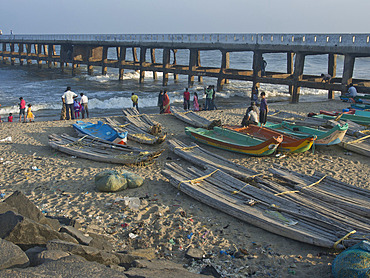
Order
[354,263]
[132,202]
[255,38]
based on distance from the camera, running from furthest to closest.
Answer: [255,38]
[132,202]
[354,263]

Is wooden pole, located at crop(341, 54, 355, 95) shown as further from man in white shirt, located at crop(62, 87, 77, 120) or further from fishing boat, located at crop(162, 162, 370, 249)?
man in white shirt, located at crop(62, 87, 77, 120)

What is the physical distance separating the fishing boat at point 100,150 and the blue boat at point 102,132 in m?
0.44

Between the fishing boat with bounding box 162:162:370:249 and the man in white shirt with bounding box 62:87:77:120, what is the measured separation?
31.0 feet

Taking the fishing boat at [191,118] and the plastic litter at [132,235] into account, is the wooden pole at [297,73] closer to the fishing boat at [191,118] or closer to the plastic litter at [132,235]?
the fishing boat at [191,118]

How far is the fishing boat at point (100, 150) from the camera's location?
1127 cm

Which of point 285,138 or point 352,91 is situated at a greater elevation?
point 352,91

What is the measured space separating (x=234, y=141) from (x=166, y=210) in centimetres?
568

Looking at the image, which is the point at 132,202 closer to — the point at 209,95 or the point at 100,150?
the point at 100,150

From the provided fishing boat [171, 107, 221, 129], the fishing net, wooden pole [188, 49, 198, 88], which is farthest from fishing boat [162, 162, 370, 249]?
wooden pole [188, 49, 198, 88]

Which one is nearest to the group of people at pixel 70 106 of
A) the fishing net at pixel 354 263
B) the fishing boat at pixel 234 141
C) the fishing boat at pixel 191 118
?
the fishing boat at pixel 191 118

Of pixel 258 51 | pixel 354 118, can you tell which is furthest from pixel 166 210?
pixel 258 51

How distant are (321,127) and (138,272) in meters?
11.4

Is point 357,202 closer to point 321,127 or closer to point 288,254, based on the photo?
point 288,254

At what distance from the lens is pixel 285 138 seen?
1265 cm
